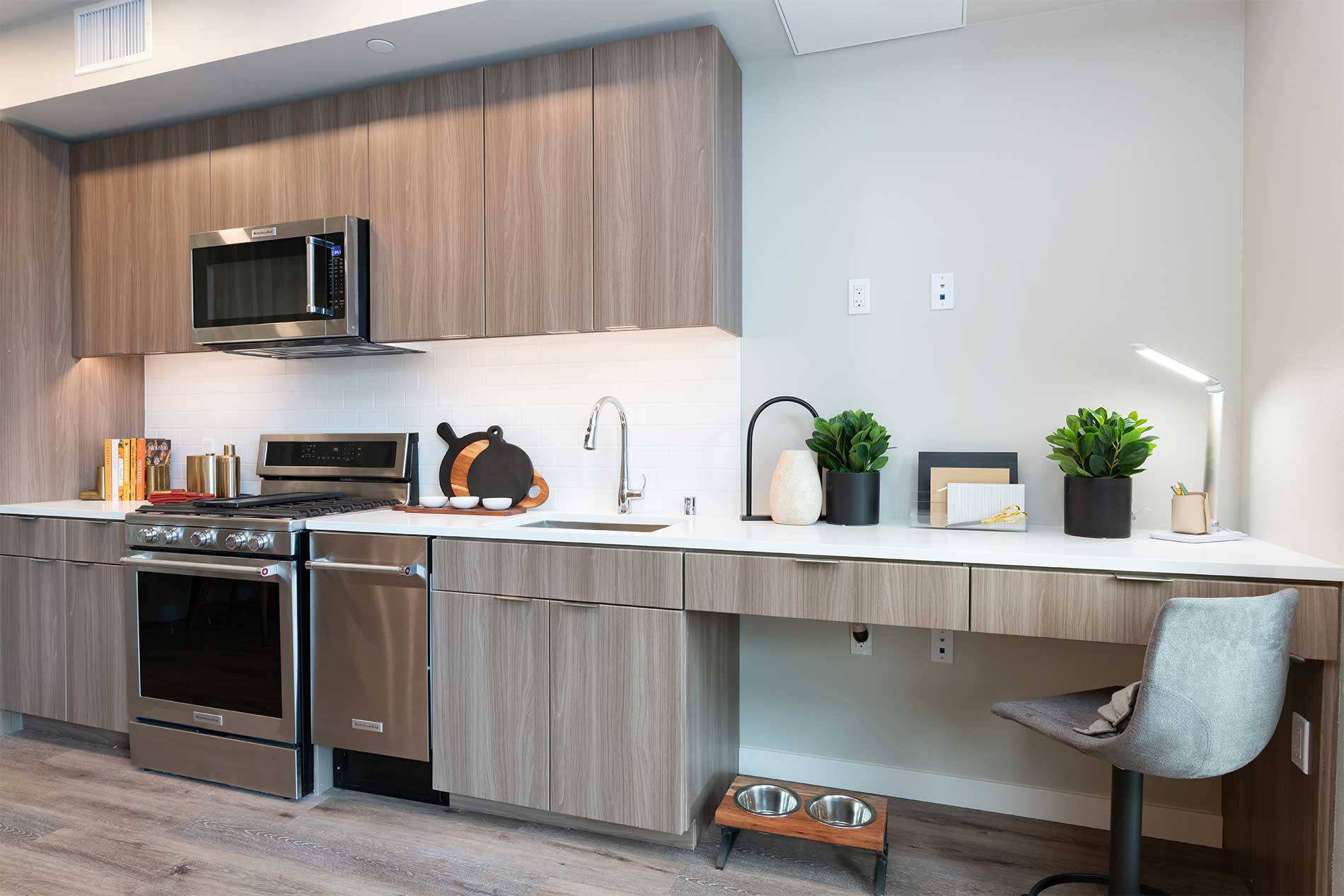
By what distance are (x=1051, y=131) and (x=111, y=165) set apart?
3.49 m

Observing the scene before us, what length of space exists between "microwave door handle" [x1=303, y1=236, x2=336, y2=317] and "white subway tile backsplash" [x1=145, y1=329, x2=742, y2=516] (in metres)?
0.42

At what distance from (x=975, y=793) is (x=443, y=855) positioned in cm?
157

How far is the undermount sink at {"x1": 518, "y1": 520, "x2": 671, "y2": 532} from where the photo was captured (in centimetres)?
253

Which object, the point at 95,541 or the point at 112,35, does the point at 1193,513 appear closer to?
the point at 95,541

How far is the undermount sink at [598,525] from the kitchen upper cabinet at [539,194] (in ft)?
2.14

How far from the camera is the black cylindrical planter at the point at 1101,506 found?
80.7 inches

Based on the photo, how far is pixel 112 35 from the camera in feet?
8.97

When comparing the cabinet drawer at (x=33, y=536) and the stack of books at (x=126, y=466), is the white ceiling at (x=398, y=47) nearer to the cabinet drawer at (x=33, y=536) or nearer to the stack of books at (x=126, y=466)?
the stack of books at (x=126, y=466)

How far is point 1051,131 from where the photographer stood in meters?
2.34

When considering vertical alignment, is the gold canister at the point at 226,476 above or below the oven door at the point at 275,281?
below

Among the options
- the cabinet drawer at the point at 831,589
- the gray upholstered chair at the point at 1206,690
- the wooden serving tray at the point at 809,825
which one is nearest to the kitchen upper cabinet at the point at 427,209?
the cabinet drawer at the point at 831,589

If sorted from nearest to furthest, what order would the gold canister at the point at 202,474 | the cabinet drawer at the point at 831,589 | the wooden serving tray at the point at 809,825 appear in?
the cabinet drawer at the point at 831,589
the wooden serving tray at the point at 809,825
the gold canister at the point at 202,474

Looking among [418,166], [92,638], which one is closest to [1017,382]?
Result: [418,166]

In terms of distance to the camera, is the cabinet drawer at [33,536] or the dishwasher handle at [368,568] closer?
the dishwasher handle at [368,568]
